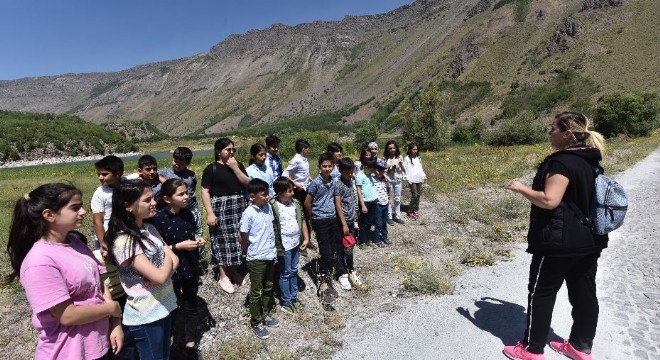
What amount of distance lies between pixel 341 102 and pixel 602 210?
179 meters

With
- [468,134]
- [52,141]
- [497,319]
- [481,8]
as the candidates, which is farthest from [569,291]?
[481,8]

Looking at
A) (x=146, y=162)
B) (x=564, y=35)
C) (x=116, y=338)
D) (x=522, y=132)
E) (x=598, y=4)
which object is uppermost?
(x=598, y=4)

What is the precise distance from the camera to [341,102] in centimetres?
17762

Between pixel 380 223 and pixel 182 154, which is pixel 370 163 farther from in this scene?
pixel 182 154

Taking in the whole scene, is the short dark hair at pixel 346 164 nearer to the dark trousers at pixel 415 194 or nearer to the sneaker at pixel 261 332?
the sneaker at pixel 261 332

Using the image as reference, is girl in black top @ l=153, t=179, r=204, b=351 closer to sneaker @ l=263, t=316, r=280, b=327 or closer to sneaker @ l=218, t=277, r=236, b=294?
sneaker @ l=263, t=316, r=280, b=327

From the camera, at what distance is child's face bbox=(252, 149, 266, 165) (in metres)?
5.23

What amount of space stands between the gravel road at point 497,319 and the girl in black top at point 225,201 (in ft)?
5.69

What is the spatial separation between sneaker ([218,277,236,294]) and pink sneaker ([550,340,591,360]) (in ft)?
11.9

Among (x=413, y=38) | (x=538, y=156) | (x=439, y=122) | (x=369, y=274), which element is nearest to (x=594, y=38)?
(x=439, y=122)

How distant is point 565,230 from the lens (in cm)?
278

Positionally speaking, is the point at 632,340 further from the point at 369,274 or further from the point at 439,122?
the point at 439,122

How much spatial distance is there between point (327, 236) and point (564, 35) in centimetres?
10750

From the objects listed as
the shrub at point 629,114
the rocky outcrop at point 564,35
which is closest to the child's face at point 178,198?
the shrub at point 629,114
